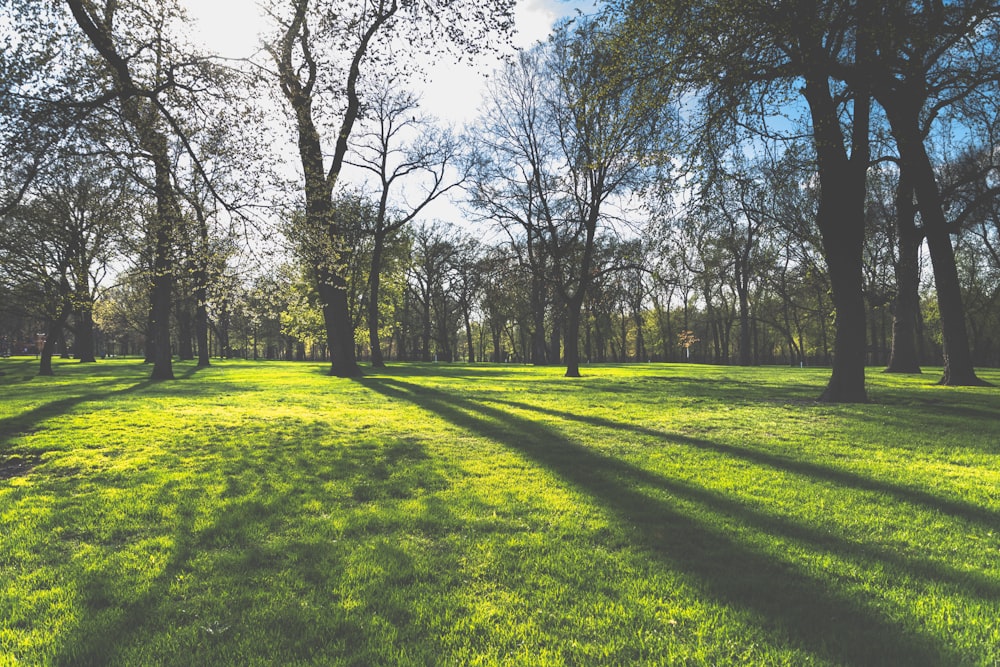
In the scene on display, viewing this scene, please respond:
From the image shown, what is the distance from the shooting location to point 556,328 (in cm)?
4372

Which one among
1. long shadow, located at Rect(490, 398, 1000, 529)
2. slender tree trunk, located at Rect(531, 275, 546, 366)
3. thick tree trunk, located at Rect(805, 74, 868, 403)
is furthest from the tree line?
slender tree trunk, located at Rect(531, 275, 546, 366)

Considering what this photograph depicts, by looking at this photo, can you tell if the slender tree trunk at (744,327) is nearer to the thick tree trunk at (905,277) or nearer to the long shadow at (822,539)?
the thick tree trunk at (905,277)

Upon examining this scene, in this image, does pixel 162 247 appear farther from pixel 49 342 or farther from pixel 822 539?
pixel 49 342

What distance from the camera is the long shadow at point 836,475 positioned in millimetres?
5270

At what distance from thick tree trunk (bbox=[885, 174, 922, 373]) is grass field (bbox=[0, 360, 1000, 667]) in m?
→ 15.5

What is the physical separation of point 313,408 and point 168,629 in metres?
10.6

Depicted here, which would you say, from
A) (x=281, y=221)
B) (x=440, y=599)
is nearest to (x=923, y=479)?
(x=440, y=599)

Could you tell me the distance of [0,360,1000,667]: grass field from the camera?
301cm

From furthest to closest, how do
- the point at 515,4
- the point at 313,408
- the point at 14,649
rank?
the point at 313,408 → the point at 515,4 → the point at 14,649

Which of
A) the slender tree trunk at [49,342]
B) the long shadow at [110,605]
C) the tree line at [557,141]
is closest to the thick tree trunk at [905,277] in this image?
the tree line at [557,141]

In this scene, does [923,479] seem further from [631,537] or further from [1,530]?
[1,530]

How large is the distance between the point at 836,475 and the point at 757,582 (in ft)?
12.7

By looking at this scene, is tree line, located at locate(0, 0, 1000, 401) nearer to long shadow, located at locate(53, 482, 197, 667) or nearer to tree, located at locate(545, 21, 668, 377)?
tree, located at locate(545, 21, 668, 377)

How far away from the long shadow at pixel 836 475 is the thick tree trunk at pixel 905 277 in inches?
721
